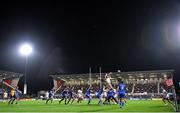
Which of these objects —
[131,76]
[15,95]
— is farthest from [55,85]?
[15,95]

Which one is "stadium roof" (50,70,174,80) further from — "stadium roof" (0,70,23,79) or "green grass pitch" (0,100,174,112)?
"green grass pitch" (0,100,174,112)

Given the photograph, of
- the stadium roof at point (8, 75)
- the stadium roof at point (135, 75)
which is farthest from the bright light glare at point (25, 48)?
the stadium roof at point (135, 75)

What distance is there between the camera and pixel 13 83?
3236 inches

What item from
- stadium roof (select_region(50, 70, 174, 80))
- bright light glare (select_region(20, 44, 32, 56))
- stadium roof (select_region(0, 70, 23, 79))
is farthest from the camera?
stadium roof (select_region(0, 70, 23, 79))

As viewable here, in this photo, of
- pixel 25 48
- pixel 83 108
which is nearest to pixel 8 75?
pixel 25 48

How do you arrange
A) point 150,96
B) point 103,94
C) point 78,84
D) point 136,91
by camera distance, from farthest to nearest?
point 78,84 < point 136,91 < point 150,96 < point 103,94

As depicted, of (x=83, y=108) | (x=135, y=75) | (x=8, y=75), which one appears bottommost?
(x=83, y=108)

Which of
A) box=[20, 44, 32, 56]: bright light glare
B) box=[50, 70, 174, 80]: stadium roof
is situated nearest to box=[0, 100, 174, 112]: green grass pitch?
box=[20, 44, 32, 56]: bright light glare

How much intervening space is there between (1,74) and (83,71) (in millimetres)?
29361

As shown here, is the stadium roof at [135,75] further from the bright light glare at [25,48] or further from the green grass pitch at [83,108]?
the green grass pitch at [83,108]

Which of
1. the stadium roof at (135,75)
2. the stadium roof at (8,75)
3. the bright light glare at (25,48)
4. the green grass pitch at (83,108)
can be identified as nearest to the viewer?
the green grass pitch at (83,108)

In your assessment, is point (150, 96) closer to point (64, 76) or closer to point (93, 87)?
point (93, 87)

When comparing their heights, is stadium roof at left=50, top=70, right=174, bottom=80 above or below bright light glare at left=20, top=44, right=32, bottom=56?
below

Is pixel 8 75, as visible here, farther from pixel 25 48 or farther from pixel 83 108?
pixel 83 108
